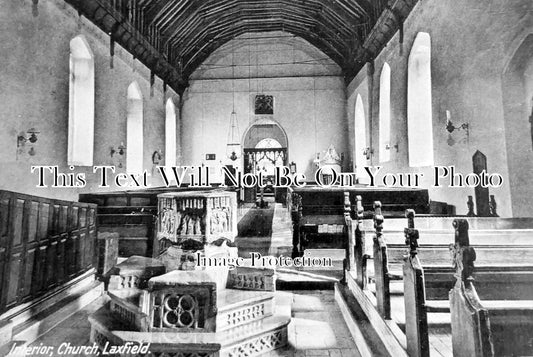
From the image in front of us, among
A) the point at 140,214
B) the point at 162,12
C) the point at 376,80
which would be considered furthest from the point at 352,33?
the point at 140,214

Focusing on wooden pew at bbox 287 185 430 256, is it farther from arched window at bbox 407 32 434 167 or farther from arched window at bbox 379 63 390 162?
arched window at bbox 379 63 390 162

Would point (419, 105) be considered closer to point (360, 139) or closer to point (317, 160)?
point (360, 139)

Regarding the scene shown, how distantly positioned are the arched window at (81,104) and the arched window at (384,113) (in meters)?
7.97

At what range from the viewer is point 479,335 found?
1230 mm

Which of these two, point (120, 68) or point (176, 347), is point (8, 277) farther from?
point (120, 68)

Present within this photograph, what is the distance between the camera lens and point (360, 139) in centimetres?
1435

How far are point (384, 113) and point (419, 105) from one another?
2.66 metres

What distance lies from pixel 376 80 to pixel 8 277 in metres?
11.2

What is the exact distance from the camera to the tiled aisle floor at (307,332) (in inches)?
104

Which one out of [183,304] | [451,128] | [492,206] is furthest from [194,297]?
[451,128]

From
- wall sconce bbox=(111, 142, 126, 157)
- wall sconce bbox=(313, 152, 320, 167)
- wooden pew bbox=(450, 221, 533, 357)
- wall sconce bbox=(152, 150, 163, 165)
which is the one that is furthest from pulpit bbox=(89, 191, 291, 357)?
wall sconce bbox=(313, 152, 320, 167)

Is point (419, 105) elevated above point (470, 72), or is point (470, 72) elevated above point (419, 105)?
point (419, 105)

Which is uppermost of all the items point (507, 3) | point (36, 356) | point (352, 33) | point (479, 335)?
point (352, 33)

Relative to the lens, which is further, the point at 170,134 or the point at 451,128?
the point at 170,134
